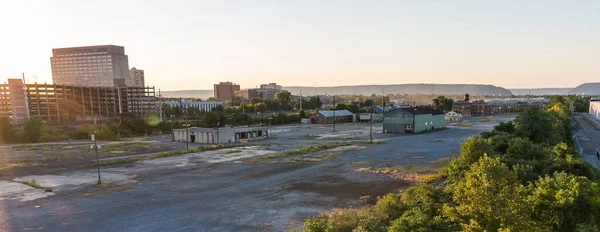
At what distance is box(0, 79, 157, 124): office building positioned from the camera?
111125mm

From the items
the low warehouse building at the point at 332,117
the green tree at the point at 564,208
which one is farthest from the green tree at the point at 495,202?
the low warehouse building at the point at 332,117

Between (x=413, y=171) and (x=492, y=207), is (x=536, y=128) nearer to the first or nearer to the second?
(x=413, y=171)

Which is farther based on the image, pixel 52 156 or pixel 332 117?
pixel 332 117

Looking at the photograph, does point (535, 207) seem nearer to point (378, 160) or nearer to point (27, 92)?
point (378, 160)

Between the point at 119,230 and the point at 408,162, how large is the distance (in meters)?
31.3

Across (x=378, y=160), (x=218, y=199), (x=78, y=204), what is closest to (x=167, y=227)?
(x=218, y=199)

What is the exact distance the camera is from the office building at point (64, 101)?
365 ft

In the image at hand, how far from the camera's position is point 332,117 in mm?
106875

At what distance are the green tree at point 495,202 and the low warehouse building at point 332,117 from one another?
94.7 meters

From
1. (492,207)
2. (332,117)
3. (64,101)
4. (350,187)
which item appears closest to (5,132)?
(64,101)

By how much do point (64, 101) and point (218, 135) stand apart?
91021mm

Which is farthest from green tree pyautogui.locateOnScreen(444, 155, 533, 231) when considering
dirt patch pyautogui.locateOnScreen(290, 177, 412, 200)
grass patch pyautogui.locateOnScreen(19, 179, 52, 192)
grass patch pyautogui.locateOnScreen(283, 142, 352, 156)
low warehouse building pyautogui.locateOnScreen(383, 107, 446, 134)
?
low warehouse building pyautogui.locateOnScreen(383, 107, 446, 134)

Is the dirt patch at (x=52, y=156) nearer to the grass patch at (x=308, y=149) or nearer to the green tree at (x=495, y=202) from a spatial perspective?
the grass patch at (x=308, y=149)

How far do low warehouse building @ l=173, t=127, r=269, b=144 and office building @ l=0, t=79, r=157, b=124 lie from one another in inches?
1964
